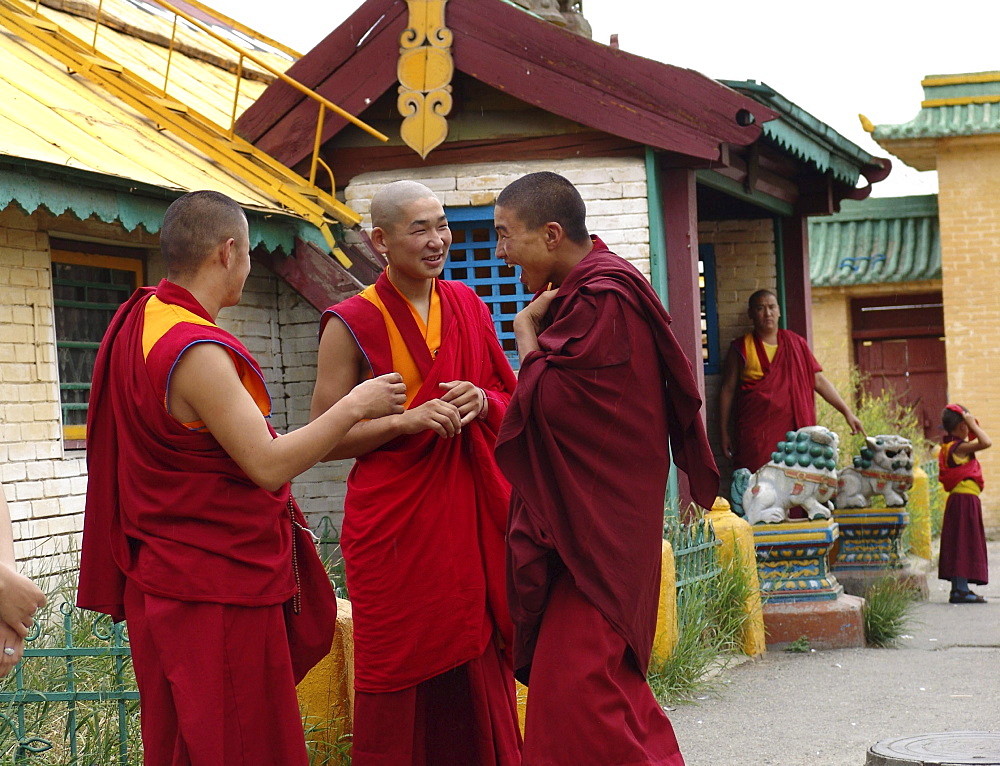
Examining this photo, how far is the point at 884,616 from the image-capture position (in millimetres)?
8508

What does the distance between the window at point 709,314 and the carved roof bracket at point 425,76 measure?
336 cm

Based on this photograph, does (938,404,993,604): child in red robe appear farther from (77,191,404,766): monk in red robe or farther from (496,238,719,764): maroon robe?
(77,191,404,766): monk in red robe

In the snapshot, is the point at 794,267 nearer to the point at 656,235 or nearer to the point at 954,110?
the point at 656,235

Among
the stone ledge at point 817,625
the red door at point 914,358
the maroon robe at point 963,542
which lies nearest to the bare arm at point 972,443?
the maroon robe at point 963,542

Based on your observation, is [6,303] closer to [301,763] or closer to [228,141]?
[228,141]

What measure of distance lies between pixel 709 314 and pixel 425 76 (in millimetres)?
3845

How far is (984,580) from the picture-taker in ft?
34.4

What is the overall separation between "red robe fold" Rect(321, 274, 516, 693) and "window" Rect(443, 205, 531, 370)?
4.60 metres

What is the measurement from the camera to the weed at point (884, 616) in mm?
8430

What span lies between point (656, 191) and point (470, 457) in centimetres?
474

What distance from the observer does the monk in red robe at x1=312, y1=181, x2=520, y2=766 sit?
14.1 ft

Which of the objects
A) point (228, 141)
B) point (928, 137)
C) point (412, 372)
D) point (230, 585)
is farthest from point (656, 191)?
point (928, 137)

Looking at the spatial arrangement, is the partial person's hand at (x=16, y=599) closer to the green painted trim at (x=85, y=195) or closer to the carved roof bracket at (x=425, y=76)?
the green painted trim at (x=85, y=195)

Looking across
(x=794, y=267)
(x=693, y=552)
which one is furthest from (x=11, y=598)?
(x=794, y=267)
